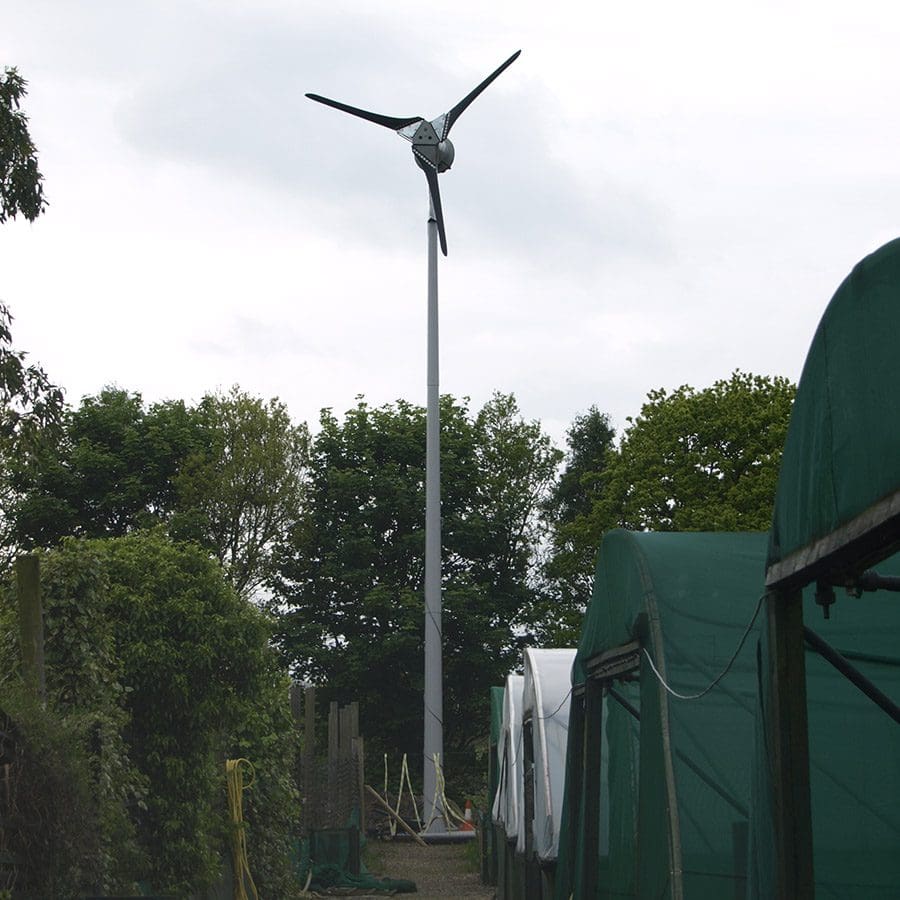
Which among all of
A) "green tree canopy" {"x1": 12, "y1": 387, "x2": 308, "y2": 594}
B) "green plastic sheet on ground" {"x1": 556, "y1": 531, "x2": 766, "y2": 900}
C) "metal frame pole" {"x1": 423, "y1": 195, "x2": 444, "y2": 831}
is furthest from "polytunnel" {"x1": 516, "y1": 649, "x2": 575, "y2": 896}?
"green tree canopy" {"x1": 12, "y1": 387, "x2": 308, "y2": 594}

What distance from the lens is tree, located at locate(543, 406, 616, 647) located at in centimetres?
4691

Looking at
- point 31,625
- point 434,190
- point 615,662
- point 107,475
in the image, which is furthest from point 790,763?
point 107,475

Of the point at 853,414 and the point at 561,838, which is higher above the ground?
the point at 853,414

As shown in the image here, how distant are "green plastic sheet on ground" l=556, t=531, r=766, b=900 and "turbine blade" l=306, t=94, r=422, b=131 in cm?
2654

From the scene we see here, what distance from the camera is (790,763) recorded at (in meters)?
4.90

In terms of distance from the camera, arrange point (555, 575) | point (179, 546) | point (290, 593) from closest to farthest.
→ point (179, 546)
point (290, 593)
point (555, 575)

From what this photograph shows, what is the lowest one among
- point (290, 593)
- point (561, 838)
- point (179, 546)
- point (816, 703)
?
point (561, 838)

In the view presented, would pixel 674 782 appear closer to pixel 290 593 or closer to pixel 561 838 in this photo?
pixel 561 838

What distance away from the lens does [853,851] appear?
6305 millimetres

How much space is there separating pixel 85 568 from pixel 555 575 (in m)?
41.2

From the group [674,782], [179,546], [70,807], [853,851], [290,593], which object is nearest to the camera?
[853,851]

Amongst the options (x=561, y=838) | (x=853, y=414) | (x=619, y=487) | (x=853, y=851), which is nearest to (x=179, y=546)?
(x=561, y=838)

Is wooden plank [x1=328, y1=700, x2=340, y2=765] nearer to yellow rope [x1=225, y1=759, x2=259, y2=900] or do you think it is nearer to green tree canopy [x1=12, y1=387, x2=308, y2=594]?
yellow rope [x1=225, y1=759, x2=259, y2=900]

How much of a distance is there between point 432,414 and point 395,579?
1670cm
